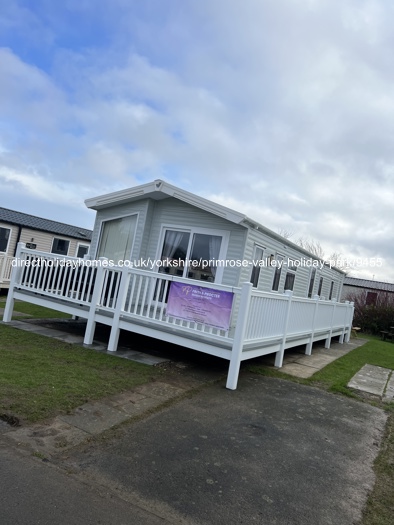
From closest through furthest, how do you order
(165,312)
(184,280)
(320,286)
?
(184,280)
(165,312)
(320,286)

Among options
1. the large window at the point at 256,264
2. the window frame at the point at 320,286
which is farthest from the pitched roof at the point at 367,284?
the large window at the point at 256,264

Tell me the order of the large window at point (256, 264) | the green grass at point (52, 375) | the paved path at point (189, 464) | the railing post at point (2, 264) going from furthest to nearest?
the railing post at point (2, 264), the large window at point (256, 264), the green grass at point (52, 375), the paved path at point (189, 464)

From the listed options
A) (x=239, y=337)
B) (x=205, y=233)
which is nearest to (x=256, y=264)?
(x=205, y=233)

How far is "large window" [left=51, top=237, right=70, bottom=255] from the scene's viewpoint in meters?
21.1

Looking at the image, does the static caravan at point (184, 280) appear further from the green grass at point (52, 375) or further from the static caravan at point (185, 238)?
the green grass at point (52, 375)

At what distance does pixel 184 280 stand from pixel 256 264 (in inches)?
132

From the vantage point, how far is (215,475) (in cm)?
279

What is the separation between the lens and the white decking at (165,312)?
543 cm

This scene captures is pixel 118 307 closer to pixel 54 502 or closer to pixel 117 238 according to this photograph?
pixel 117 238

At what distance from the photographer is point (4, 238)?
18750 mm

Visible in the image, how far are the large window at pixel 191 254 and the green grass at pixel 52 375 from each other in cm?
308

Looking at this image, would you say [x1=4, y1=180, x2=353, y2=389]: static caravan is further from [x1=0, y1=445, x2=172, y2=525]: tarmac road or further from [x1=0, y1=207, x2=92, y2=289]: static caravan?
[x1=0, y1=207, x2=92, y2=289]: static caravan

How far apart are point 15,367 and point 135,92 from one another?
493 inches

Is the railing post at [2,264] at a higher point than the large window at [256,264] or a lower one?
lower
